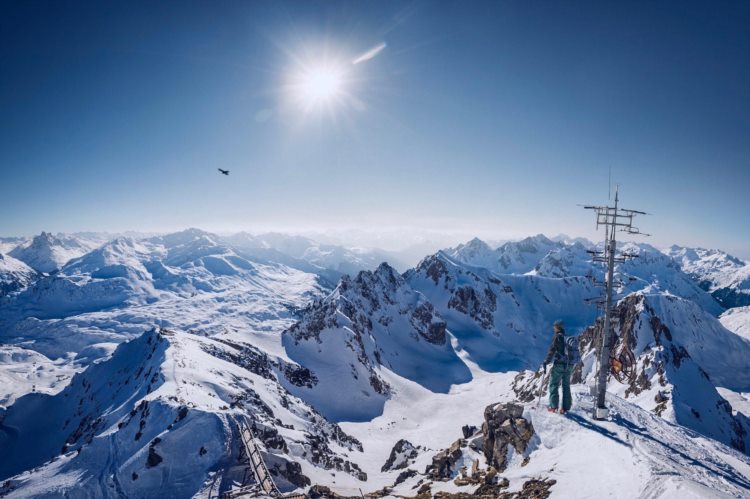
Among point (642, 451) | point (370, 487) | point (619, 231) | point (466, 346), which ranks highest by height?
point (619, 231)

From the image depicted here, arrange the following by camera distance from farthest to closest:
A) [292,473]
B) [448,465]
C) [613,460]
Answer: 1. [292,473]
2. [448,465]
3. [613,460]

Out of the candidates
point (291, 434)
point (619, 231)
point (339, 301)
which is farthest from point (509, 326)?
point (619, 231)

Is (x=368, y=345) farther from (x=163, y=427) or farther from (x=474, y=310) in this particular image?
(x=474, y=310)

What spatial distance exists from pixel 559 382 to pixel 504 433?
5006 mm

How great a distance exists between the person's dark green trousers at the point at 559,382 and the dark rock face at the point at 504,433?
2.11 metres

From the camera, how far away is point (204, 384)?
46938 millimetres

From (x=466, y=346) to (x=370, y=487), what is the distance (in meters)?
133

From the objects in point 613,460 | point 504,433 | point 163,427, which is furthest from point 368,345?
point 613,460

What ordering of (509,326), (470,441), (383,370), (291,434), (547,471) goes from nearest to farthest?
(547,471), (470,441), (291,434), (383,370), (509,326)

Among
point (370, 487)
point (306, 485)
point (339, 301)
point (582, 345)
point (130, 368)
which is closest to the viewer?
point (306, 485)

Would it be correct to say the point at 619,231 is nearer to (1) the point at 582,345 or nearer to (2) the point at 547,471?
(2) the point at 547,471

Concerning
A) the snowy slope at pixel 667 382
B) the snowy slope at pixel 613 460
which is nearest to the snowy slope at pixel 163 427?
the snowy slope at pixel 613 460

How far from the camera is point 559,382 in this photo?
2017 centimetres

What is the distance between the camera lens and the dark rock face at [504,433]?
2047 centimetres
